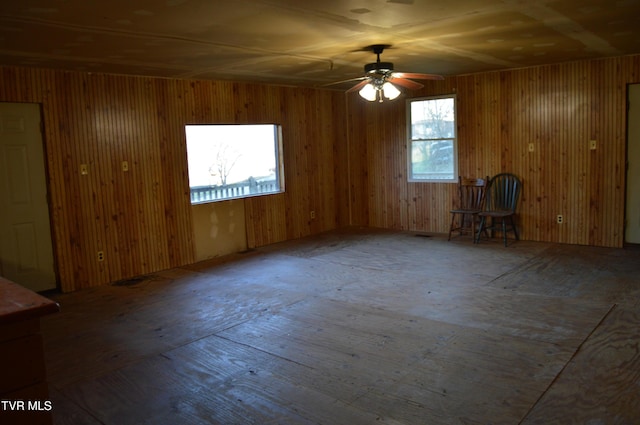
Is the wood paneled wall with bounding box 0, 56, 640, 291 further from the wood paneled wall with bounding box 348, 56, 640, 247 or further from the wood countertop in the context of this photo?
the wood countertop

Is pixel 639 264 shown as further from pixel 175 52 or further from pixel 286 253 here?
pixel 175 52

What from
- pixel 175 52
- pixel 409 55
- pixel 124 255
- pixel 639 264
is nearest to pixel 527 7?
pixel 409 55

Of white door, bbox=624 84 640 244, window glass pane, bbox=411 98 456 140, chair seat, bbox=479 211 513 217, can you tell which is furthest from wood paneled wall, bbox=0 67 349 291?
white door, bbox=624 84 640 244

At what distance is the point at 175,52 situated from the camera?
4.75 meters

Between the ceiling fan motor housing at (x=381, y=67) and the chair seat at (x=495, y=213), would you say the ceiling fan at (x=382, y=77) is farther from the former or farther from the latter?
the chair seat at (x=495, y=213)

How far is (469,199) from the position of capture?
743 centimetres

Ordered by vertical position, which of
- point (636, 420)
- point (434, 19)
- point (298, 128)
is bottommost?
point (636, 420)

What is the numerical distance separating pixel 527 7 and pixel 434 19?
66cm

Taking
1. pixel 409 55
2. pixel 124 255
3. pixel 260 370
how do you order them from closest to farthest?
pixel 260 370
pixel 409 55
pixel 124 255

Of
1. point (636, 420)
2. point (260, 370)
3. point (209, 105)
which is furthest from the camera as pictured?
point (209, 105)

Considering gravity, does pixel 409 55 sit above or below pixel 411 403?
above

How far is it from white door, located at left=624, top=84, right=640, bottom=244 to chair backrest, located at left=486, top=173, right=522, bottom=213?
4.30 ft

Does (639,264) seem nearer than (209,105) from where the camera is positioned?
Yes

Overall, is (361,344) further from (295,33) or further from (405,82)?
(405,82)
